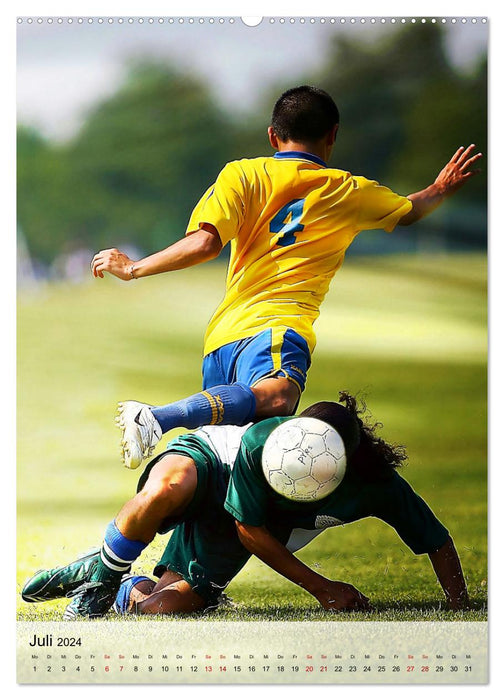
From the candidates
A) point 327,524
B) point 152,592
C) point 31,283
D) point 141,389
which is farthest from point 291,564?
point 31,283

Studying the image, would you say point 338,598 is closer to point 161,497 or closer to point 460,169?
point 161,497

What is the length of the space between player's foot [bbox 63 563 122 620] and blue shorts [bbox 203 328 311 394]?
30.8 inches

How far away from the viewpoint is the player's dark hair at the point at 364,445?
3990mm

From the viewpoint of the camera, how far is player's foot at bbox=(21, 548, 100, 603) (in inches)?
160

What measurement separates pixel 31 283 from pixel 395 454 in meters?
1.49

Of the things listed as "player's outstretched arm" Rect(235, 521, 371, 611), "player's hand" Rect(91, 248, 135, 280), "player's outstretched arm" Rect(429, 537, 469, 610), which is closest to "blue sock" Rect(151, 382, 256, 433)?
"player's outstretched arm" Rect(235, 521, 371, 611)

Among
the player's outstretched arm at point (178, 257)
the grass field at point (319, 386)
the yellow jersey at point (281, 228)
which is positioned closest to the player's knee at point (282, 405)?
the grass field at point (319, 386)

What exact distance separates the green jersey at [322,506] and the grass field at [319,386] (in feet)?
0.18

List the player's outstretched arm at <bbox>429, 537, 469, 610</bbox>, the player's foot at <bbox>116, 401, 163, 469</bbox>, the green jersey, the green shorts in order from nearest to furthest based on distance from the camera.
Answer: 1. the player's foot at <bbox>116, 401, 163, 469</bbox>
2. the green jersey
3. the green shorts
4. the player's outstretched arm at <bbox>429, 537, 469, 610</bbox>

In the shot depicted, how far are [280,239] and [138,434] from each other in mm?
885

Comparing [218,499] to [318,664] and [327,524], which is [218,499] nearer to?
[327,524]

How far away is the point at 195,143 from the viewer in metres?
4.16

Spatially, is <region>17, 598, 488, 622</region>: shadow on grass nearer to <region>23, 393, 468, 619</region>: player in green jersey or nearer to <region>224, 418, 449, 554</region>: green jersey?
<region>23, 393, 468, 619</region>: player in green jersey

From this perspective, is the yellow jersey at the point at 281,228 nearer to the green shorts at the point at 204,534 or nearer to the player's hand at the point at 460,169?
the player's hand at the point at 460,169
